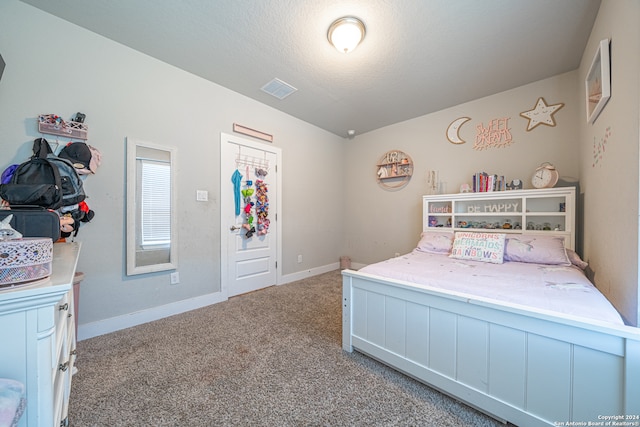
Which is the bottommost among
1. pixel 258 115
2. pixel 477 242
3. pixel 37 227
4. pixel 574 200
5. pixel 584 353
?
pixel 584 353

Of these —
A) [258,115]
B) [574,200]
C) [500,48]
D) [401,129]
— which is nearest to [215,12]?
[258,115]

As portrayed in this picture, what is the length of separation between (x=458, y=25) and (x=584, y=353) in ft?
7.46

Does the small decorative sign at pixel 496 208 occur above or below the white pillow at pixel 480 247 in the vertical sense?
above

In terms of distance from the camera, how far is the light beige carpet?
4.16 feet

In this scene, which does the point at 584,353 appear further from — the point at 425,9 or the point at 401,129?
the point at 401,129

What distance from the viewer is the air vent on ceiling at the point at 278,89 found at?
2766mm

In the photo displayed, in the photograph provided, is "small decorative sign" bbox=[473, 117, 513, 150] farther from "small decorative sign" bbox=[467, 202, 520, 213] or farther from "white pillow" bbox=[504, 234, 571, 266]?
"white pillow" bbox=[504, 234, 571, 266]

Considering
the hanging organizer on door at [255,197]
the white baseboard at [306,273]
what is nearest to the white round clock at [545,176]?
the white baseboard at [306,273]

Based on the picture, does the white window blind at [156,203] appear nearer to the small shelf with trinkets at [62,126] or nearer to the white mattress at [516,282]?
the small shelf with trinkets at [62,126]

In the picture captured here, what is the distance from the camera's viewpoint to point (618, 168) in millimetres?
1399

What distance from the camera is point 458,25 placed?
191 cm

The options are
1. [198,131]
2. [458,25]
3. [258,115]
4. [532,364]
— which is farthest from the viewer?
[258,115]

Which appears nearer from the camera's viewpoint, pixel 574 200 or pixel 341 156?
pixel 574 200

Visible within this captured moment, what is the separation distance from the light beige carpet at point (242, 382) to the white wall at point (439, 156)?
2.16 meters
